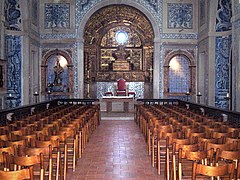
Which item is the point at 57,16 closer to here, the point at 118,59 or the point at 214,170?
the point at 118,59

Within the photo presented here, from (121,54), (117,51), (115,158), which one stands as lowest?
(115,158)

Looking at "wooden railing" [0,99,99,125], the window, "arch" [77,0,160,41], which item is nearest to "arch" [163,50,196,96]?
the window

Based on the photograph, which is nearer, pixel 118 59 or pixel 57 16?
pixel 57 16

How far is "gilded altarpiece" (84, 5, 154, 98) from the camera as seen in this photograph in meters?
24.7

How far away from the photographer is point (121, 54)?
26578mm

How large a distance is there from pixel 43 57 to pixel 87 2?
445cm

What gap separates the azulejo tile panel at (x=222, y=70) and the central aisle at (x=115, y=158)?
7677mm

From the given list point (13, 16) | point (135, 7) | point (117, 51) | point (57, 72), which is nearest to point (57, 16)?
point (57, 72)

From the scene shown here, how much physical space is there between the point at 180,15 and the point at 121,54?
243 inches

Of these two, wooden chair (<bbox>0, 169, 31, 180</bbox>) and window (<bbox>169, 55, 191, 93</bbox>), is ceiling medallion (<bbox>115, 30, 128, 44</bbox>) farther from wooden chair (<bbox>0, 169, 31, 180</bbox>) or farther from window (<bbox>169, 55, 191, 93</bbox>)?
wooden chair (<bbox>0, 169, 31, 180</bbox>)

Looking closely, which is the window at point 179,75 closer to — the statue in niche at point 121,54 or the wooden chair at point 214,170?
the statue in niche at point 121,54

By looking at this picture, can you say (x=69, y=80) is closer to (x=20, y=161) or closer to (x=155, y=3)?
(x=155, y=3)

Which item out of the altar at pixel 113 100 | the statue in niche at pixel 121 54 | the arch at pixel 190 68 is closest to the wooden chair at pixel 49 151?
the altar at pixel 113 100

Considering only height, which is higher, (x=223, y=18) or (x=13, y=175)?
(x=223, y=18)
